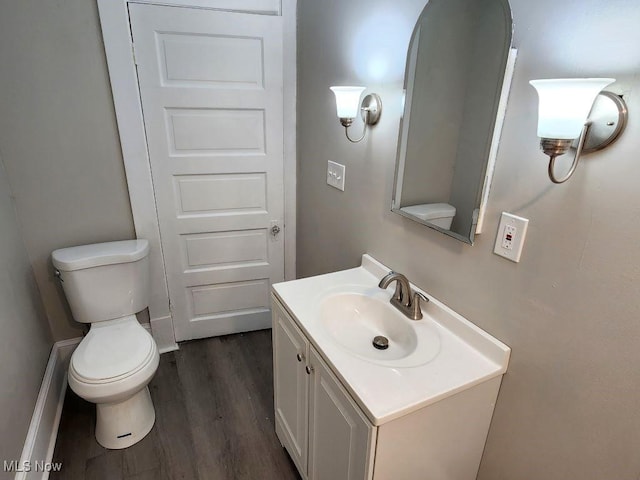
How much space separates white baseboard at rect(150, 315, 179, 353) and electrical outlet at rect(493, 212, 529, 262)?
2.01 metres

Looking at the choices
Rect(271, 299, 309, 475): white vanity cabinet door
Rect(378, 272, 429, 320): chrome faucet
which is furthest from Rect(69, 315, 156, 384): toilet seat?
Rect(378, 272, 429, 320): chrome faucet

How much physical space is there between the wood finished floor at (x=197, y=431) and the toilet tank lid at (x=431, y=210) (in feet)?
Answer: 4.06

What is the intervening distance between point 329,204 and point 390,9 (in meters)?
0.91

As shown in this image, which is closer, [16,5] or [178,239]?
[16,5]

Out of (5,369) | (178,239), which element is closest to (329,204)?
(178,239)

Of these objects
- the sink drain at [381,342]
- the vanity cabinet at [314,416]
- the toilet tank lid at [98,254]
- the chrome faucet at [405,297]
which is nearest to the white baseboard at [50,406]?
the toilet tank lid at [98,254]

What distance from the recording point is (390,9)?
4.43 ft

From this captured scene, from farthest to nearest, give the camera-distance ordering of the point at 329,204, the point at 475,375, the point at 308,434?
the point at 329,204 → the point at 308,434 → the point at 475,375

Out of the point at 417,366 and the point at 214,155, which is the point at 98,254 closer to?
the point at 214,155

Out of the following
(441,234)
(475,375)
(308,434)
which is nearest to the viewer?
(475,375)

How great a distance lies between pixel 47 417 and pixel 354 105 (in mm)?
1946

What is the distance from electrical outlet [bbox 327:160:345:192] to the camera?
180 cm

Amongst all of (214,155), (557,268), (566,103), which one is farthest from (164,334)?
(566,103)

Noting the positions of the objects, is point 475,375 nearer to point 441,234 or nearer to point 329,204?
point 441,234
